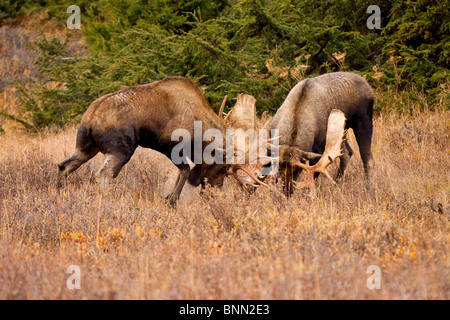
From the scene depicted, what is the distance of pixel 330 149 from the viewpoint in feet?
20.7

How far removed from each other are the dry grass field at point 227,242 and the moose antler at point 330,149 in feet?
0.88

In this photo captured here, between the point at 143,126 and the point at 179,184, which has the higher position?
the point at 143,126

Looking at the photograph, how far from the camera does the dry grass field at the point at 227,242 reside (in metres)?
3.44

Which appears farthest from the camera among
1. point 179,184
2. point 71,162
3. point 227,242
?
point 179,184

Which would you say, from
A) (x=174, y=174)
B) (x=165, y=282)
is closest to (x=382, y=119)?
(x=174, y=174)

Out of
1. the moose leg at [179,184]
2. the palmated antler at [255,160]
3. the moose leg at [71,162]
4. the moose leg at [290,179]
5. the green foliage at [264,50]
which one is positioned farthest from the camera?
the green foliage at [264,50]

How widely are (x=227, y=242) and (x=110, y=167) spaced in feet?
8.38

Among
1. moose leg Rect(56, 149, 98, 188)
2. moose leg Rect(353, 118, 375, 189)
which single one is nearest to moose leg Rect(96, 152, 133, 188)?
moose leg Rect(56, 149, 98, 188)

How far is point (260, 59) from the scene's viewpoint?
11562 millimetres

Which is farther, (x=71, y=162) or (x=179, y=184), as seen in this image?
(x=179, y=184)

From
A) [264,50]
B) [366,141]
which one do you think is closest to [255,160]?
[366,141]

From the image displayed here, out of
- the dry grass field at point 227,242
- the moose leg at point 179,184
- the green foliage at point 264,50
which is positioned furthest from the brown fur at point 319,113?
the green foliage at point 264,50

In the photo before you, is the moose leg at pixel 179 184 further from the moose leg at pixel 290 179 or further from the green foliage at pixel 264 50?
the green foliage at pixel 264 50

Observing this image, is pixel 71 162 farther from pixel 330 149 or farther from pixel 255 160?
pixel 330 149
